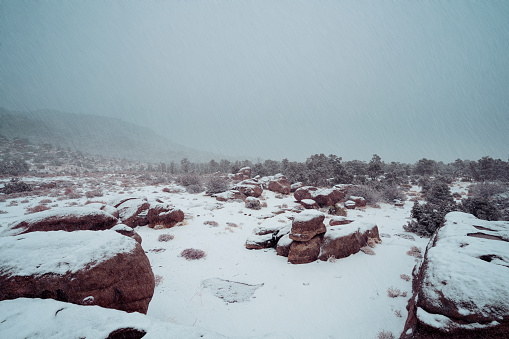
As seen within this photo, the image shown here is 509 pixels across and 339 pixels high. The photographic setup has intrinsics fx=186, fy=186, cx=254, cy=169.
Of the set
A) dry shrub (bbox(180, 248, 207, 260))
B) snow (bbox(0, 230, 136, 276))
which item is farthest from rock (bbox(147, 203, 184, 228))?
snow (bbox(0, 230, 136, 276))

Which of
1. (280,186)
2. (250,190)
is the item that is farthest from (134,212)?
(280,186)

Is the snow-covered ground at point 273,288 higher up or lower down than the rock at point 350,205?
lower down

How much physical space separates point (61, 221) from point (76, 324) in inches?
204

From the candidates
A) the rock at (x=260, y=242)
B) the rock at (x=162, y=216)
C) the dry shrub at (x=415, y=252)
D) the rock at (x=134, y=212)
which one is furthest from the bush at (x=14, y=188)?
the dry shrub at (x=415, y=252)

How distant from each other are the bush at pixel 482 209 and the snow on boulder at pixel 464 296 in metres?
9.56

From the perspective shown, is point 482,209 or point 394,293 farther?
point 482,209

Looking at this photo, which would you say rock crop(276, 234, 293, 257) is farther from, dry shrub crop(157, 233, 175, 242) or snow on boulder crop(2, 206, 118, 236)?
snow on boulder crop(2, 206, 118, 236)

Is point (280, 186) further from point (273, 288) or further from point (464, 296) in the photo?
point (464, 296)

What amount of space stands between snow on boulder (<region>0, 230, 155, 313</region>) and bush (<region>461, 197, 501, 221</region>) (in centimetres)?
1526

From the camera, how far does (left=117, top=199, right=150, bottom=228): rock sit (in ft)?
30.9

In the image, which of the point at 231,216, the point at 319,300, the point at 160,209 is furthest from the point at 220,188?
the point at 319,300

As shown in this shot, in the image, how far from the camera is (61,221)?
555cm

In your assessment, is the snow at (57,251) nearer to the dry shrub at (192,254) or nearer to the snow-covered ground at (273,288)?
the snow-covered ground at (273,288)

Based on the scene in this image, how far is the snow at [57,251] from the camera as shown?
284cm
